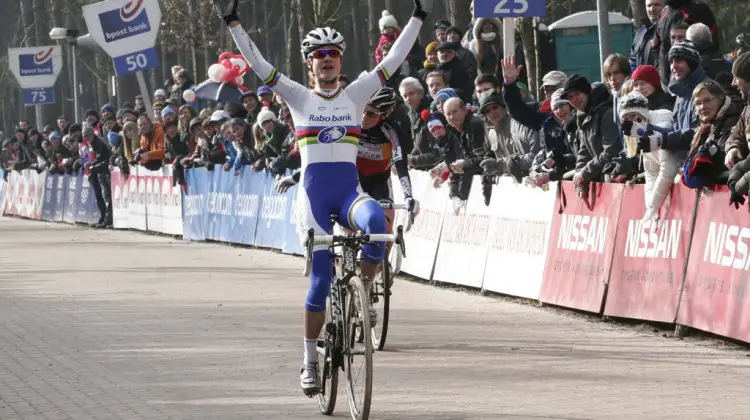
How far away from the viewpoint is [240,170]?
26250mm

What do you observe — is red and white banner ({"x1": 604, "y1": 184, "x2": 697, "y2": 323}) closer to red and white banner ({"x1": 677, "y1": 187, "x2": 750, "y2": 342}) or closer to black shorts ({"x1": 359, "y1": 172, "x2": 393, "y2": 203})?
red and white banner ({"x1": 677, "y1": 187, "x2": 750, "y2": 342})

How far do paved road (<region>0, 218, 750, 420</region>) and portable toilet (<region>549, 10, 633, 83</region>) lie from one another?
925cm

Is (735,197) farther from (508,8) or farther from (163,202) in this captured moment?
(163,202)

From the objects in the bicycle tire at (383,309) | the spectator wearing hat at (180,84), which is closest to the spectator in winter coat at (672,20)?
the bicycle tire at (383,309)

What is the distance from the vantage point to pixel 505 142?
17.2 m

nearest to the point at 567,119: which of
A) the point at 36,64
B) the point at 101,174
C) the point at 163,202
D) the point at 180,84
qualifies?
the point at 163,202

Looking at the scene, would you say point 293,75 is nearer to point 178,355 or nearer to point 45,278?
point 45,278

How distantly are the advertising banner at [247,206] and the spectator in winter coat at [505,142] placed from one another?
8.34 metres

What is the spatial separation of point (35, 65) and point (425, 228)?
36.3m

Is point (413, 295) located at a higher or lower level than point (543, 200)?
lower

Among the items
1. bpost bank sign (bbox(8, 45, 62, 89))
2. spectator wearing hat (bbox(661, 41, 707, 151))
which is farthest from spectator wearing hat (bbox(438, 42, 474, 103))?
bpost bank sign (bbox(8, 45, 62, 89))

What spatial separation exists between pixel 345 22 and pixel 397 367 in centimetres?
5931

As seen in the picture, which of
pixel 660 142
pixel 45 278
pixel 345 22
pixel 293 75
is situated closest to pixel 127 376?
pixel 660 142

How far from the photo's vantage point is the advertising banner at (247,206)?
25594mm
